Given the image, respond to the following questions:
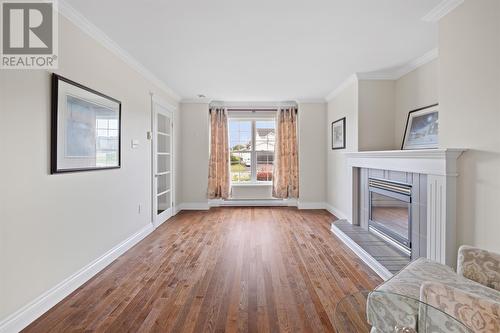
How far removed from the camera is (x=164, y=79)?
4.08 m

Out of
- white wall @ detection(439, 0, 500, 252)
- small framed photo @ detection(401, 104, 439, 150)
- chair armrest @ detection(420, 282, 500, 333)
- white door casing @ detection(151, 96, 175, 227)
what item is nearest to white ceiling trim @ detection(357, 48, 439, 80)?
small framed photo @ detection(401, 104, 439, 150)

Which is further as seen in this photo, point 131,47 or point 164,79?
point 164,79

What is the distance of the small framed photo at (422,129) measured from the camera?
2.97 metres

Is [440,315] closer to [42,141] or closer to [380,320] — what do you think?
[380,320]

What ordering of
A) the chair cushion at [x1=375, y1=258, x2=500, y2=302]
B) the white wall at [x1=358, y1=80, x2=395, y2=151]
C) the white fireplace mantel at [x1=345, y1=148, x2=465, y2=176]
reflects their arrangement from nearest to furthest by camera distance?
the chair cushion at [x1=375, y1=258, x2=500, y2=302] → the white fireplace mantel at [x1=345, y1=148, x2=465, y2=176] → the white wall at [x1=358, y1=80, x2=395, y2=151]

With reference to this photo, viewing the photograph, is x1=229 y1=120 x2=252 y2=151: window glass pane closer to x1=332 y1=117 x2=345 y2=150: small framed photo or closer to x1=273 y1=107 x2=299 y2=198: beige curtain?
x1=273 y1=107 x2=299 y2=198: beige curtain

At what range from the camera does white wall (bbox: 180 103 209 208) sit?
5551 millimetres

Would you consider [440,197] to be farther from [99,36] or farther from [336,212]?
[99,36]

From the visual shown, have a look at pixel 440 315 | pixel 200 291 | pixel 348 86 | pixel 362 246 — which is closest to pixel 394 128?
pixel 348 86

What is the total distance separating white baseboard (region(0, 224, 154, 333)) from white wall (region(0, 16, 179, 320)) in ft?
0.16

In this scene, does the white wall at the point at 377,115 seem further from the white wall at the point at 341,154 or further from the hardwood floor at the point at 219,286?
the hardwood floor at the point at 219,286

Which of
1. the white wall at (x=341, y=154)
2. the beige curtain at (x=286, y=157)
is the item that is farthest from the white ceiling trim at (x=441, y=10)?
the beige curtain at (x=286, y=157)

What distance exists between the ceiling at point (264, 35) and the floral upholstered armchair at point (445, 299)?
213cm

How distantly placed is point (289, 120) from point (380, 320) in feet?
15.8
